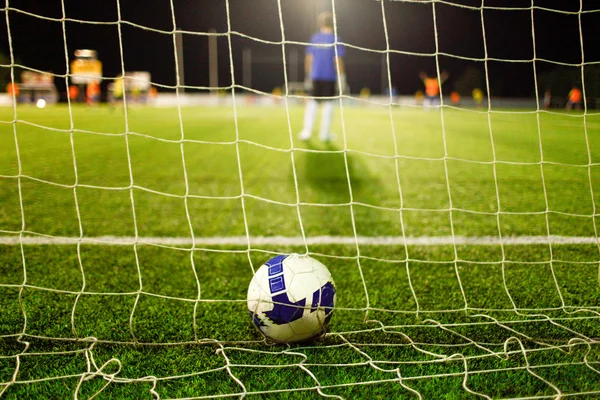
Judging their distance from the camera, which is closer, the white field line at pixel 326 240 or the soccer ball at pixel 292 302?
the soccer ball at pixel 292 302

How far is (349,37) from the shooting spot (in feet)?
111

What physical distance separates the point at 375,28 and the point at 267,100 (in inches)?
383

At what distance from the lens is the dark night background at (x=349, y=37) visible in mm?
20344

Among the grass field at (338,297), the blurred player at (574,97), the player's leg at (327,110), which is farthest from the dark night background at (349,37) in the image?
the grass field at (338,297)

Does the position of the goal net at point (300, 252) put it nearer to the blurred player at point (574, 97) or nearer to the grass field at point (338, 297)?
the grass field at point (338, 297)

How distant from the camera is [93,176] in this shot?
16.7 ft

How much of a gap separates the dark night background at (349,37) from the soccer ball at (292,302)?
12454mm

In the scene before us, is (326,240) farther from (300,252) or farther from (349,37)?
(349,37)

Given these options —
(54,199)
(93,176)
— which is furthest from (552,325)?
(93,176)

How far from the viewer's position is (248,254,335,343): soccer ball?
1794mm

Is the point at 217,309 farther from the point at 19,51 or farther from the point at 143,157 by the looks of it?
the point at 19,51

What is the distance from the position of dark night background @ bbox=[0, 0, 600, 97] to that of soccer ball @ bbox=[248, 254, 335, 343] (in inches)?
490

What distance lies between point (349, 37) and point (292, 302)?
A: 3390 cm

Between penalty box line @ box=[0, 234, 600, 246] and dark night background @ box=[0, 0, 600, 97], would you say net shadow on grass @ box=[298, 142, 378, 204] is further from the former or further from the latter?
dark night background @ box=[0, 0, 600, 97]
